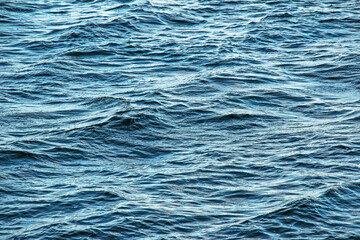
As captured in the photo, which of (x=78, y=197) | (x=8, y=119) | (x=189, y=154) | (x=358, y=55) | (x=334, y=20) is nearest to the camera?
(x=78, y=197)

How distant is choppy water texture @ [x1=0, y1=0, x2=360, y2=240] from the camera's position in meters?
10.7

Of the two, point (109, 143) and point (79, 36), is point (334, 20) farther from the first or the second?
point (109, 143)

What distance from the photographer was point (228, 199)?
11.4 m

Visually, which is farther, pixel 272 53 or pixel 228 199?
pixel 272 53

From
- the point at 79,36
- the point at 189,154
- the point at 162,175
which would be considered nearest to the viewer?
the point at 162,175

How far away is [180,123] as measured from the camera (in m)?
15.0

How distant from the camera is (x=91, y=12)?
24.8 metres

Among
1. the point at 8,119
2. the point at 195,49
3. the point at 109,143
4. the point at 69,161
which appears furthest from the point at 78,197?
the point at 195,49

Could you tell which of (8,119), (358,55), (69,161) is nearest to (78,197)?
(69,161)

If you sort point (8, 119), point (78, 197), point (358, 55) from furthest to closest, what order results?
point (358, 55), point (8, 119), point (78, 197)

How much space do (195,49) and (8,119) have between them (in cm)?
752

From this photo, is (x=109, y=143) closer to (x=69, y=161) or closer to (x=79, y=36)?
(x=69, y=161)

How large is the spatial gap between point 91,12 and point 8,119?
10.6 metres

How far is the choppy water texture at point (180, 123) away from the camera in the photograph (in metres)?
10.7
